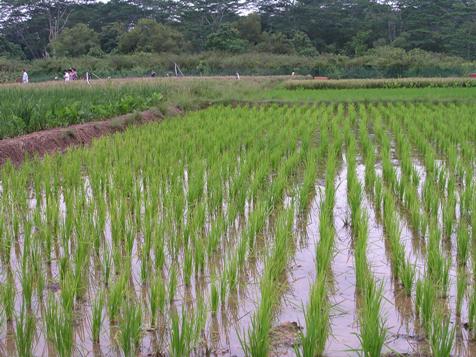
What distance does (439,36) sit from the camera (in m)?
42.2

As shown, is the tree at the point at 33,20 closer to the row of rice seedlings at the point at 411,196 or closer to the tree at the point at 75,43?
the tree at the point at 75,43

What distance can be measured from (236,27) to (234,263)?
4351 cm

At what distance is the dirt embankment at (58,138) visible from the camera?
745 centimetres

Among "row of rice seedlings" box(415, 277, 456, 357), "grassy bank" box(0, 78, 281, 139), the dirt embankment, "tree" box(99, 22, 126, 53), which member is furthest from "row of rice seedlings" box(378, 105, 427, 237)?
"tree" box(99, 22, 126, 53)

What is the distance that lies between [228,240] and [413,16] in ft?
145

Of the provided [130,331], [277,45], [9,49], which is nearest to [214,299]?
[130,331]

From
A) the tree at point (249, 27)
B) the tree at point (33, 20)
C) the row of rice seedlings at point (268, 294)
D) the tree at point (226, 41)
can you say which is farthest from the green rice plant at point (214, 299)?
the tree at point (33, 20)

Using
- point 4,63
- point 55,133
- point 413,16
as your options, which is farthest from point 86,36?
point 55,133

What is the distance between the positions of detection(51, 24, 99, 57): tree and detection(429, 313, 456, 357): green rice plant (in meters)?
40.0

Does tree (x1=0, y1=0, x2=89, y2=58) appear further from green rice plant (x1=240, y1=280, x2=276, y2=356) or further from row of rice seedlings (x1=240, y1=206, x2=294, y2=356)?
green rice plant (x1=240, y1=280, x2=276, y2=356)

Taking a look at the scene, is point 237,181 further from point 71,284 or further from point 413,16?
point 413,16

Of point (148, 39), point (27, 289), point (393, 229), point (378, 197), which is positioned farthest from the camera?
point (148, 39)

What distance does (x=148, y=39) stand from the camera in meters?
40.8

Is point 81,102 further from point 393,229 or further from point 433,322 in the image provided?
point 433,322
